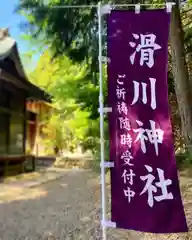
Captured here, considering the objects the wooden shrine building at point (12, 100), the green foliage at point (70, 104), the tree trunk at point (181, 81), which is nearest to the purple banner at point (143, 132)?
the tree trunk at point (181, 81)

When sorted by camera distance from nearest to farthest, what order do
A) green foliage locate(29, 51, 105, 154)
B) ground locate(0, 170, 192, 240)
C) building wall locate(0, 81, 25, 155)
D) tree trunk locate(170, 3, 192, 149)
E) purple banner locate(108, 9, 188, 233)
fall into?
purple banner locate(108, 9, 188, 233)
ground locate(0, 170, 192, 240)
tree trunk locate(170, 3, 192, 149)
green foliage locate(29, 51, 105, 154)
building wall locate(0, 81, 25, 155)

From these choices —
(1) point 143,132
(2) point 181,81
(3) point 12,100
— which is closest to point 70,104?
(3) point 12,100

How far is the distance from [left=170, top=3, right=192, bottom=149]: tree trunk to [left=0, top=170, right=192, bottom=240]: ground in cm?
120

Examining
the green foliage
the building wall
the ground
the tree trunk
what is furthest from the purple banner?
the building wall

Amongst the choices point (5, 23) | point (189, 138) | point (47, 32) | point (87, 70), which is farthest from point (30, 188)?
point (5, 23)

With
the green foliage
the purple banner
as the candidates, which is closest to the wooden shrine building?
the green foliage

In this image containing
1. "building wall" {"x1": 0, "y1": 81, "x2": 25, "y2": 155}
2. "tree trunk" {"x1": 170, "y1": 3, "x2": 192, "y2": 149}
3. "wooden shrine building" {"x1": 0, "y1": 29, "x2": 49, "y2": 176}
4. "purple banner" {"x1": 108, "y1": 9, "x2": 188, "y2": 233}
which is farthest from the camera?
"building wall" {"x1": 0, "y1": 81, "x2": 25, "y2": 155}

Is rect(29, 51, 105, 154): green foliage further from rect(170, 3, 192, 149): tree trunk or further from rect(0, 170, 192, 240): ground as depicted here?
rect(0, 170, 192, 240): ground

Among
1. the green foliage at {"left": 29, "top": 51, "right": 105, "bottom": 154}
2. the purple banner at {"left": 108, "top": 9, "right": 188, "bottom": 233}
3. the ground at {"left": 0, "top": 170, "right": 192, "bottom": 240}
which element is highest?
the green foliage at {"left": 29, "top": 51, "right": 105, "bottom": 154}

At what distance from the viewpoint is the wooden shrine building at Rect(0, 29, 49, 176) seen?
10477mm

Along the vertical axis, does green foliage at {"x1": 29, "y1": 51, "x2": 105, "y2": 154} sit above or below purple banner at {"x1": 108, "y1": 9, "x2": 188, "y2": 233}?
above

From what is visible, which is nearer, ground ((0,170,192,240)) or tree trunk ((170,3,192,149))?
ground ((0,170,192,240))

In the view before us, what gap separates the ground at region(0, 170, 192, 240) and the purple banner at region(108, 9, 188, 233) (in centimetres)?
126

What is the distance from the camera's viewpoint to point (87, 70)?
731cm
